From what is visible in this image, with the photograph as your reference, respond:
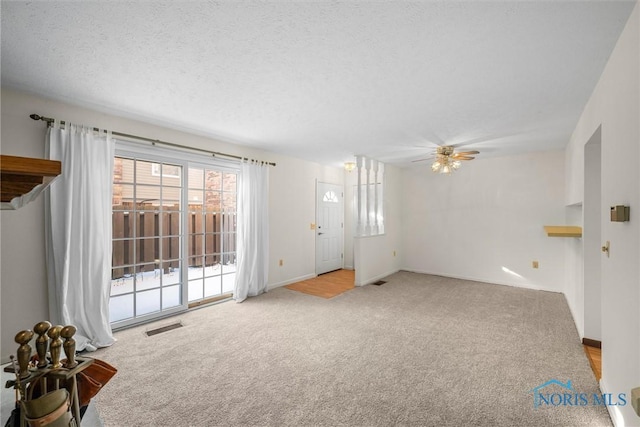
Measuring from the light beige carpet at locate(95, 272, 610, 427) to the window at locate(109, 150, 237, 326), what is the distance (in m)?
0.42

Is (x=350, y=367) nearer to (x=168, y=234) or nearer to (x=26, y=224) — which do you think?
(x=168, y=234)

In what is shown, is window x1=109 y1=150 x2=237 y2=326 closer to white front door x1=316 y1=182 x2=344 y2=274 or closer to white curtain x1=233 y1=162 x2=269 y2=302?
white curtain x1=233 y1=162 x2=269 y2=302

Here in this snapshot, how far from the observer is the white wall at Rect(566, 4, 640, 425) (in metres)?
1.48

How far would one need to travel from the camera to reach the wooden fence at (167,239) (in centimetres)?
323

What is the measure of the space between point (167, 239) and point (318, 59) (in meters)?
2.93

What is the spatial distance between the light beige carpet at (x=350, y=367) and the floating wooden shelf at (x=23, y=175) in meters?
1.79

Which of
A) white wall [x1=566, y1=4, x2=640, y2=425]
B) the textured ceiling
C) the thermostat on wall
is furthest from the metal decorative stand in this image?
the thermostat on wall

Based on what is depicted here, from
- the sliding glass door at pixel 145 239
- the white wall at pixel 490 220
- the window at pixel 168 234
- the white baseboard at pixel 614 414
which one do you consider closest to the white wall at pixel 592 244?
the white baseboard at pixel 614 414

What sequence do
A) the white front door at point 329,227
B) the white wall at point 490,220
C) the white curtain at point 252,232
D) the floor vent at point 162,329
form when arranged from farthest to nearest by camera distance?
the white front door at point 329,227, the white wall at point 490,220, the white curtain at point 252,232, the floor vent at point 162,329

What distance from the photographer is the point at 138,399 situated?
6.59ft

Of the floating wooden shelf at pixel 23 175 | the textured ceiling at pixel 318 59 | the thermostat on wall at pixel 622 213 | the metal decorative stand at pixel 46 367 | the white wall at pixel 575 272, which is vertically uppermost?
the textured ceiling at pixel 318 59

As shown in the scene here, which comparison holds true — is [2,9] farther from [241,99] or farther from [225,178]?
[225,178]

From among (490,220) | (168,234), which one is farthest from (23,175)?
(490,220)

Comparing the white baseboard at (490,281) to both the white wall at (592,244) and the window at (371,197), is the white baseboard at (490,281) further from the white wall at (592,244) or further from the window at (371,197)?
the white wall at (592,244)
